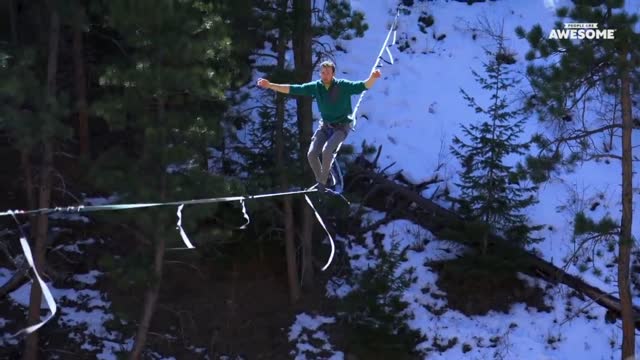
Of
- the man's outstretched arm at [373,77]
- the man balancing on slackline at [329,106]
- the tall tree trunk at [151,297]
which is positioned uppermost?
the man's outstretched arm at [373,77]

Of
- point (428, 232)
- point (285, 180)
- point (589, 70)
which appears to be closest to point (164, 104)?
point (285, 180)

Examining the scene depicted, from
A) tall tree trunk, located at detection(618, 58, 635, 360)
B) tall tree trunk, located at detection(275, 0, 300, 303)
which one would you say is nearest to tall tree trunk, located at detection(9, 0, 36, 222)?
tall tree trunk, located at detection(275, 0, 300, 303)

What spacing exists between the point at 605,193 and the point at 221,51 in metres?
10.3

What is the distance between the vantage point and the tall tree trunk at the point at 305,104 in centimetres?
1775

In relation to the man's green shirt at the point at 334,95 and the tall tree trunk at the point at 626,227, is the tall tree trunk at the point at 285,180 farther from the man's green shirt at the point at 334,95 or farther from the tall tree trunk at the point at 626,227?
Result: the man's green shirt at the point at 334,95

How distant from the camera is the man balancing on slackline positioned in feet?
34.7

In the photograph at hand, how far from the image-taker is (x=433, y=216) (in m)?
19.7

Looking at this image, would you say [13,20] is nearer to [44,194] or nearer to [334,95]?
[44,194]

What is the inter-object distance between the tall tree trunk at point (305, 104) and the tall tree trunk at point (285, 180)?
232 millimetres

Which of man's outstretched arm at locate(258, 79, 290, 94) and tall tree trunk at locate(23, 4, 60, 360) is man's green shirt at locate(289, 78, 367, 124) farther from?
tall tree trunk at locate(23, 4, 60, 360)

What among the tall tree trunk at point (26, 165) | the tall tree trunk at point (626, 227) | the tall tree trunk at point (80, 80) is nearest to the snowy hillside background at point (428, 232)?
the tall tree trunk at point (626, 227)

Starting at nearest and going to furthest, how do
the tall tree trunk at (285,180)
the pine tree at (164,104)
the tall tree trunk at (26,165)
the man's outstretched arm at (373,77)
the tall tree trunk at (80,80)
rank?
the man's outstretched arm at (373,77) < the pine tree at (164,104) < the tall tree trunk at (26,165) < the tall tree trunk at (285,180) < the tall tree trunk at (80,80)

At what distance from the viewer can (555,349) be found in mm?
18125

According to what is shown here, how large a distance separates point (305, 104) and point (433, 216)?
4.00 m
